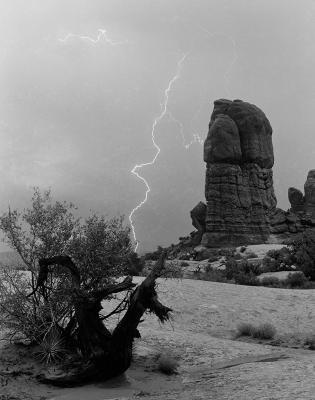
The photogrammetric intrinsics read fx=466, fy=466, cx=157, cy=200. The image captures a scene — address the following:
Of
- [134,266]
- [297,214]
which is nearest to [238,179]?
[297,214]

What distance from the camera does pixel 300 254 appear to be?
3700 cm

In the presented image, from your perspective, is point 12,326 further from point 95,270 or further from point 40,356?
point 95,270

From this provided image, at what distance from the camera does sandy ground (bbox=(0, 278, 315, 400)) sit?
31.8 ft

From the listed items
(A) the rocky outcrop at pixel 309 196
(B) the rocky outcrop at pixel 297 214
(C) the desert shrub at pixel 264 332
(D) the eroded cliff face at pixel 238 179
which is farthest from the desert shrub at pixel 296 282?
(A) the rocky outcrop at pixel 309 196

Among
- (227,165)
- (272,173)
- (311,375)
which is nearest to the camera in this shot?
(311,375)

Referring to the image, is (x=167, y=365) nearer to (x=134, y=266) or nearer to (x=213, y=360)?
(x=213, y=360)

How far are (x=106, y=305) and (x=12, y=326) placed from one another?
7152 mm

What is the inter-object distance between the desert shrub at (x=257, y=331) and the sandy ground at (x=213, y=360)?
397mm

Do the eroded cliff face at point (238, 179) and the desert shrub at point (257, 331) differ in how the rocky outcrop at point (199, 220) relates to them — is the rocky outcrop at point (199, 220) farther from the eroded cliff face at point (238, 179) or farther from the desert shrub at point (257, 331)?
the desert shrub at point (257, 331)

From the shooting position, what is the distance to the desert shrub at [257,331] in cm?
1642

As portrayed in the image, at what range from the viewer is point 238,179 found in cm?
8150

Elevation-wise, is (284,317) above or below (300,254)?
below

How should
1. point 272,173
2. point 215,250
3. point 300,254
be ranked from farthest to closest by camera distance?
point 272,173 → point 215,250 → point 300,254

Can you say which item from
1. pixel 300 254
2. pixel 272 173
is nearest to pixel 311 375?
pixel 300 254
